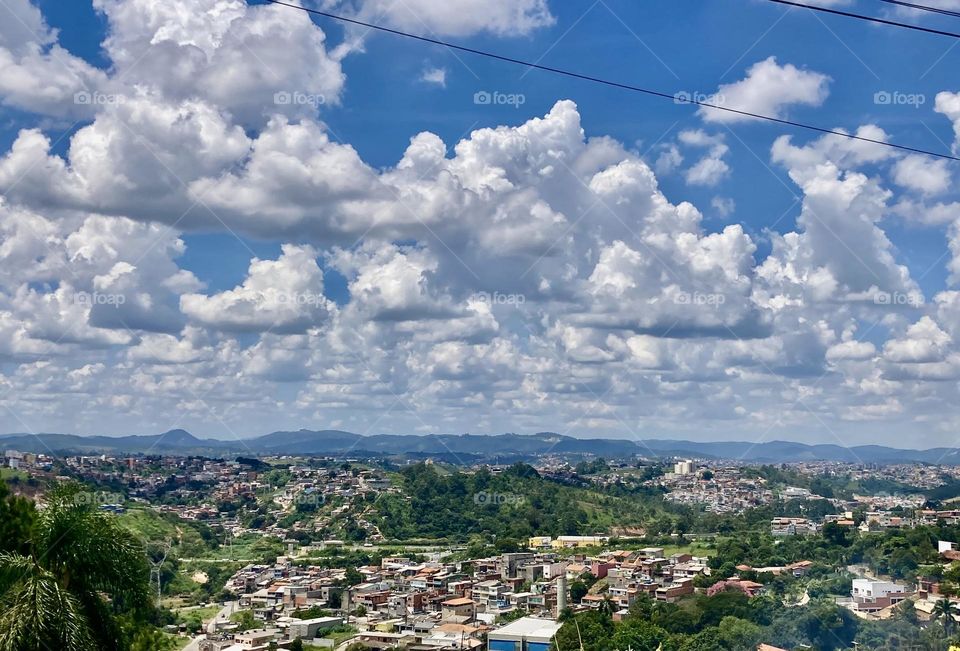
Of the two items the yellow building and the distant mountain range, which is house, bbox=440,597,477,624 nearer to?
the yellow building

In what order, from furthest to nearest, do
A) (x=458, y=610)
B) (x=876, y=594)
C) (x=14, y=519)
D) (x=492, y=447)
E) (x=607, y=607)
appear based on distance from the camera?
(x=492, y=447), (x=458, y=610), (x=607, y=607), (x=876, y=594), (x=14, y=519)

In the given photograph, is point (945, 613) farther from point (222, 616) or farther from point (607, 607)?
point (222, 616)

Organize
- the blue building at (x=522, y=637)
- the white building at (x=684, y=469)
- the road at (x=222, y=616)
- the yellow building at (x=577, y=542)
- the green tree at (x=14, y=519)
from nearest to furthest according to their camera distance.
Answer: the green tree at (x=14, y=519)
the blue building at (x=522, y=637)
the road at (x=222, y=616)
the yellow building at (x=577, y=542)
the white building at (x=684, y=469)

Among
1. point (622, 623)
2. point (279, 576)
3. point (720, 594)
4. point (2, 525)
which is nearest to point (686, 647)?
point (622, 623)

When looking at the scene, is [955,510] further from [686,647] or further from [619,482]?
[686,647]

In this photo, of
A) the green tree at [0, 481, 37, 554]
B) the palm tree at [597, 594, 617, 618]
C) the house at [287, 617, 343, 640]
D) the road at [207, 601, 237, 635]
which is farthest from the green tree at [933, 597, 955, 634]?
the green tree at [0, 481, 37, 554]

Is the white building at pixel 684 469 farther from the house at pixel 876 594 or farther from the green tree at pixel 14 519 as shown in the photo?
the green tree at pixel 14 519

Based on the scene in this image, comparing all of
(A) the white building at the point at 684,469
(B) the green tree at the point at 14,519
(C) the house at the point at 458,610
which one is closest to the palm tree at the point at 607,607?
(C) the house at the point at 458,610

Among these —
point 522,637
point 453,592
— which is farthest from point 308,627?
point 453,592

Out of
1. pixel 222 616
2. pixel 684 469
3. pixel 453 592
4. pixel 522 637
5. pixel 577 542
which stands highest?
pixel 684 469
